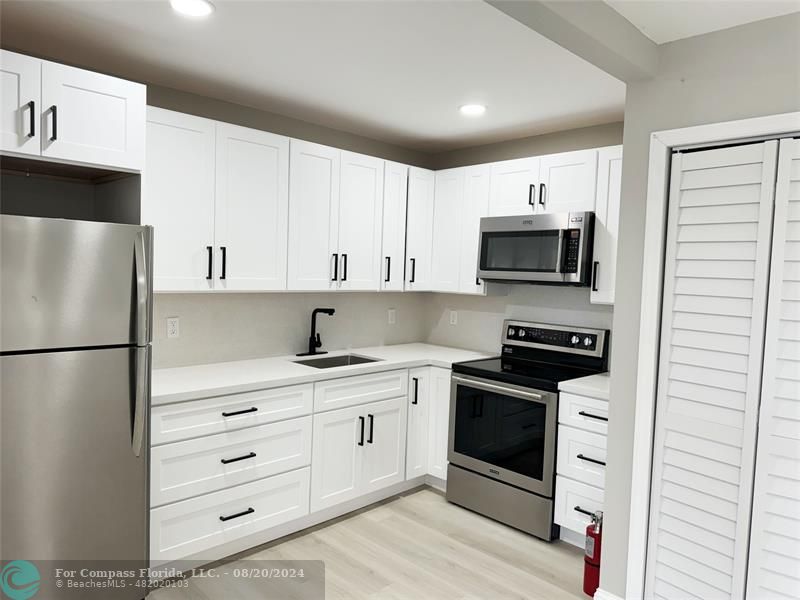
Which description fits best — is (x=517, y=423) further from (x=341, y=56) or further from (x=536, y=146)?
(x=341, y=56)

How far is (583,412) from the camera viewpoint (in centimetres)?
281

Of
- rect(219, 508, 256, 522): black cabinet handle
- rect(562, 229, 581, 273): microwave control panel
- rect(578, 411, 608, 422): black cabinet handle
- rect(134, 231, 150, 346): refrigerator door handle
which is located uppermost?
rect(562, 229, 581, 273): microwave control panel

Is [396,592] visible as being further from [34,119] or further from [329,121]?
[329,121]

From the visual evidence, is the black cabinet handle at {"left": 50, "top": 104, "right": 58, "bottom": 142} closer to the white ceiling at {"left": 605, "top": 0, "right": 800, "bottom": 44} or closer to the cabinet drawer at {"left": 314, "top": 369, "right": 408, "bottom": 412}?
the cabinet drawer at {"left": 314, "top": 369, "right": 408, "bottom": 412}

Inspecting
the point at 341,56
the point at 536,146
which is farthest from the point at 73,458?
the point at 536,146

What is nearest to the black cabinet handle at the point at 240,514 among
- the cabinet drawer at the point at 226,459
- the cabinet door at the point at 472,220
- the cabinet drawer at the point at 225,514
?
the cabinet drawer at the point at 225,514

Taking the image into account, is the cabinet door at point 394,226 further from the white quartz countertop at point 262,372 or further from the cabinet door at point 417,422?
the cabinet door at point 417,422

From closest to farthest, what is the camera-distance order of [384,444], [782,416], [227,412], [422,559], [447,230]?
[782,416] → [227,412] → [422,559] → [384,444] → [447,230]

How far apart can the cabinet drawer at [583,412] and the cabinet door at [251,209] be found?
1716mm

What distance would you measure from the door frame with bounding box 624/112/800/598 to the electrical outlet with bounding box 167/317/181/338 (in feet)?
7.78

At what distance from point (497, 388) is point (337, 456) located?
102 cm

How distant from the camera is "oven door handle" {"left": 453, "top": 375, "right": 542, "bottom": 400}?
9.80 ft

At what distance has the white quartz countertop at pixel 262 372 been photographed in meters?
2.52

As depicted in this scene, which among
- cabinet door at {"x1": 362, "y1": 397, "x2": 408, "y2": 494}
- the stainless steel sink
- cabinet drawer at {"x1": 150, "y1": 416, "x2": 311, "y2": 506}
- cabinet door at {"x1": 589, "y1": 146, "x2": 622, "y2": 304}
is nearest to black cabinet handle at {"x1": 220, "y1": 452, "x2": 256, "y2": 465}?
cabinet drawer at {"x1": 150, "y1": 416, "x2": 311, "y2": 506}
